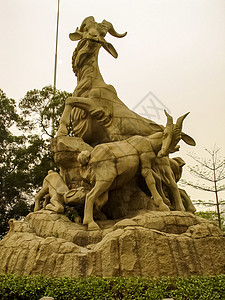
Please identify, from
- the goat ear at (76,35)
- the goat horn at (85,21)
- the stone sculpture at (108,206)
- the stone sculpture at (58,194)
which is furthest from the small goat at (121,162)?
the goat horn at (85,21)

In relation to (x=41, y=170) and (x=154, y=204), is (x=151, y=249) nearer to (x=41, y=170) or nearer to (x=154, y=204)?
(x=154, y=204)

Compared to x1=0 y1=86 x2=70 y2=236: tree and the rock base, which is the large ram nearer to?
the rock base

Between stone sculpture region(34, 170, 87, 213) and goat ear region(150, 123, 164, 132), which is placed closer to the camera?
stone sculpture region(34, 170, 87, 213)

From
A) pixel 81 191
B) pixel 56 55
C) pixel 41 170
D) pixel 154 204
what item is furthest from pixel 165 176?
pixel 56 55

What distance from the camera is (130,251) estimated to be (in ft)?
15.6

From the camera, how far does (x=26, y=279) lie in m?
4.37

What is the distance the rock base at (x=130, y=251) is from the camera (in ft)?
15.5

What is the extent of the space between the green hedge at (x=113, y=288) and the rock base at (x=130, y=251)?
0.41 meters

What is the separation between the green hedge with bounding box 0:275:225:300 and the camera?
151 inches

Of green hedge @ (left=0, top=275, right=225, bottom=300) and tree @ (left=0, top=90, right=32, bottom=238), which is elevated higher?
tree @ (left=0, top=90, right=32, bottom=238)

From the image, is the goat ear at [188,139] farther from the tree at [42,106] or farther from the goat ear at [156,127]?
the tree at [42,106]

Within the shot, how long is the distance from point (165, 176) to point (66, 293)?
407 cm

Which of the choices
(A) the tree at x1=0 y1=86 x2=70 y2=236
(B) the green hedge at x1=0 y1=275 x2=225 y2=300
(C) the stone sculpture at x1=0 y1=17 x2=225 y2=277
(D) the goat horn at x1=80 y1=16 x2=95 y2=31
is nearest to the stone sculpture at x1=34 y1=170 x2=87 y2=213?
(C) the stone sculpture at x1=0 y1=17 x2=225 y2=277

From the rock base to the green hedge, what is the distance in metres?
0.41
